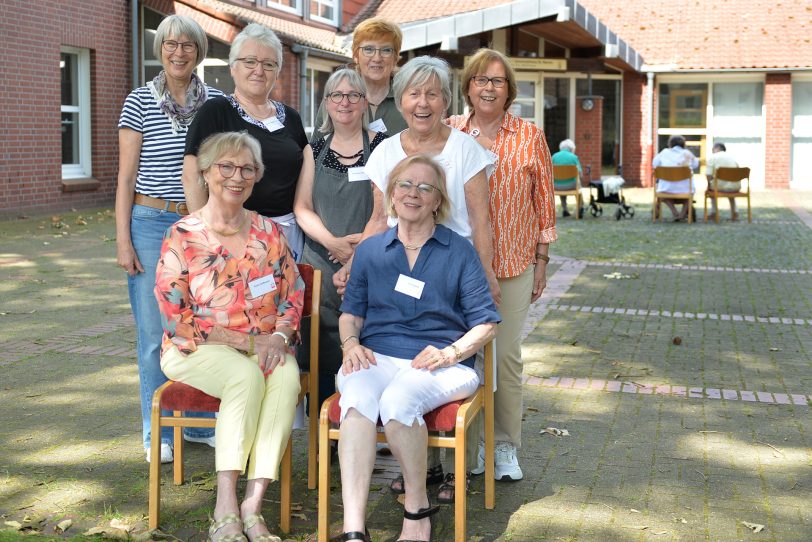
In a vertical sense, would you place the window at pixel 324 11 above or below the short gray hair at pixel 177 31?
above

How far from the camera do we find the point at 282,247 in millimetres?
4219

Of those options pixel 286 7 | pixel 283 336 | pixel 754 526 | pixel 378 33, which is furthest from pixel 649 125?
pixel 283 336

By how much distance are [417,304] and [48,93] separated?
44.7 feet

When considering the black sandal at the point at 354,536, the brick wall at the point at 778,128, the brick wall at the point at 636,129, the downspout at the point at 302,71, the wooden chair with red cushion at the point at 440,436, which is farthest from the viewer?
the brick wall at the point at 636,129

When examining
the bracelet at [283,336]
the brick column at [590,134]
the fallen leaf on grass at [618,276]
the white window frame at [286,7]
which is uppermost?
the white window frame at [286,7]

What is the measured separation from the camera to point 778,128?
27062mm

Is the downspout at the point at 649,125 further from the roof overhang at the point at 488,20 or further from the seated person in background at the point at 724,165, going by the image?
the seated person in background at the point at 724,165

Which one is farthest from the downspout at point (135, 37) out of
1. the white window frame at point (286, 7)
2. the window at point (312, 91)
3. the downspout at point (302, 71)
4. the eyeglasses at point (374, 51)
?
the eyeglasses at point (374, 51)

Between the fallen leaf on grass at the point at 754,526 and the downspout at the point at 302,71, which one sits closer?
the fallen leaf on grass at the point at 754,526

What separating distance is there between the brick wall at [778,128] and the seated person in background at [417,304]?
25.0 m

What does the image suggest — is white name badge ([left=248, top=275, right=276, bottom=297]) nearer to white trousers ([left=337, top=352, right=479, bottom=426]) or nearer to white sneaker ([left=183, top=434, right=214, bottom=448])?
white trousers ([left=337, top=352, right=479, bottom=426])

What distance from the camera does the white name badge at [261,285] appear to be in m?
4.09

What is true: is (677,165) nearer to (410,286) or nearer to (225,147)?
(410,286)

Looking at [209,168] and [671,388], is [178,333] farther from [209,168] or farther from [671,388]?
[671,388]
